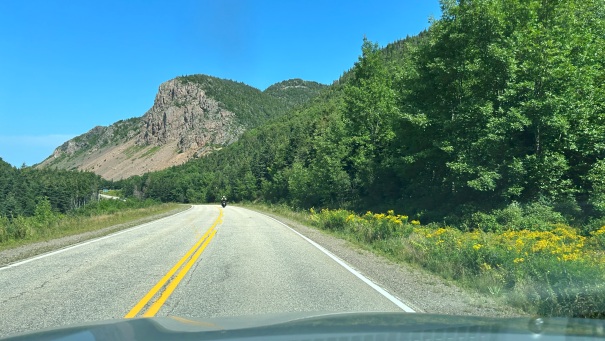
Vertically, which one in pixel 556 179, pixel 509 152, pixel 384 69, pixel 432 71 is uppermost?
pixel 384 69

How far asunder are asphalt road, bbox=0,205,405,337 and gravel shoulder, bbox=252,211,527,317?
435 mm

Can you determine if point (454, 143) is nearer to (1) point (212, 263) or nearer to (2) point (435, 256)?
(2) point (435, 256)

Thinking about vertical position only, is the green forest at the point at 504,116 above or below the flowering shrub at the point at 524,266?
above

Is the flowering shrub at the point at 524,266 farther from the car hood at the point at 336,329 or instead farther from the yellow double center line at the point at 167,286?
the yellow double center line at the point at 167,286

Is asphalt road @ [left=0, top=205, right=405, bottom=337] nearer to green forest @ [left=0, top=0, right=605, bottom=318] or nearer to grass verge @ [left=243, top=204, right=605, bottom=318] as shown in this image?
grass verge @ [left=243, top=204, right=605, bottom=318]

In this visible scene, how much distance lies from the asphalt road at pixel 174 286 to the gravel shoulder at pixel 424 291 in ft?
1.43

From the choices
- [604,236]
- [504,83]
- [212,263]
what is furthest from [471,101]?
[212,263]

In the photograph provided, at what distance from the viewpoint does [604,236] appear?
11.5m

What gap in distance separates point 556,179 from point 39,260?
19410 mm

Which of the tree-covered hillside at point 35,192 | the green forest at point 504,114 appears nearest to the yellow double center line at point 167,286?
the green forest at point 504,114

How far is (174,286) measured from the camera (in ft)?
25.8

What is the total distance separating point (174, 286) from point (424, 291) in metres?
4.50

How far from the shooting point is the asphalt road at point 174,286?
6.07 meters

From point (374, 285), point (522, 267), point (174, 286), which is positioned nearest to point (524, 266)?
point (522, 267)
